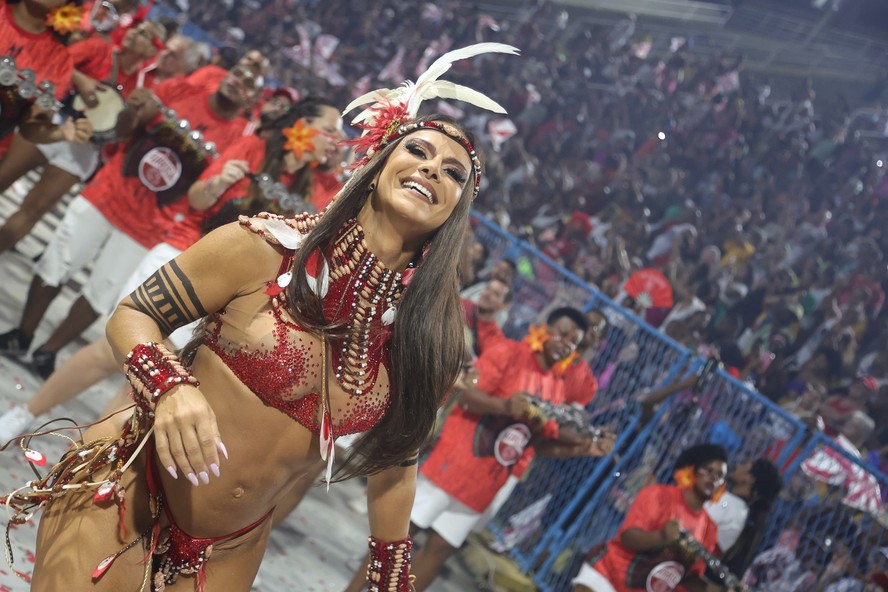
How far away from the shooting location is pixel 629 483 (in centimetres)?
580

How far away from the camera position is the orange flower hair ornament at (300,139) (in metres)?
4.47

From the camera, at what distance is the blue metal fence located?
17.2ft

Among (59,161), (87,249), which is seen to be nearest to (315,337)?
(87,249)

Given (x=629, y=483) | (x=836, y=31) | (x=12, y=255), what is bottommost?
(x=12, y=255)

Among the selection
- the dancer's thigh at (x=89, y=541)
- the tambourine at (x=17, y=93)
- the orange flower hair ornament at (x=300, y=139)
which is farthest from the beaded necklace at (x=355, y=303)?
the tambourine at (x=17, y=93)

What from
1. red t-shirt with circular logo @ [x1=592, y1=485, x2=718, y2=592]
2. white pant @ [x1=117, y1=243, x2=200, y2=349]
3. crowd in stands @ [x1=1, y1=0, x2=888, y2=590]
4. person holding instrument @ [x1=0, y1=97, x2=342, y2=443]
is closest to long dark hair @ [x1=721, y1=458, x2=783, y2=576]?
red t-shirt with circular logo @ [x1=592, y1=485, x2=718, y2=592]

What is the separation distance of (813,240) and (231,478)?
12.2 meters

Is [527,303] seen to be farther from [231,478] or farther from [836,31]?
[836,31]

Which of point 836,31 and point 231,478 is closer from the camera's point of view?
point 231,478

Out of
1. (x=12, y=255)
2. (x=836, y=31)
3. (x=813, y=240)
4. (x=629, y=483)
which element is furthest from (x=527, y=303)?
(x=836, y=31)

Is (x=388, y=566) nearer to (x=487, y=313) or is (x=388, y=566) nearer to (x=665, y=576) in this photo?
(x=665, y=576)

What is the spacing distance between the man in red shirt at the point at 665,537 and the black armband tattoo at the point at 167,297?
3343 mm

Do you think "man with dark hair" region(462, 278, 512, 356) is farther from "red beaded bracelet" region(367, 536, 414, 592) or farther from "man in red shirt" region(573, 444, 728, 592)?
"red beaded bracelet" region(367, 536, 414, 592)

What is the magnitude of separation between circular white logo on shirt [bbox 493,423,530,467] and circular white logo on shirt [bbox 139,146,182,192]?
2.29 meters
